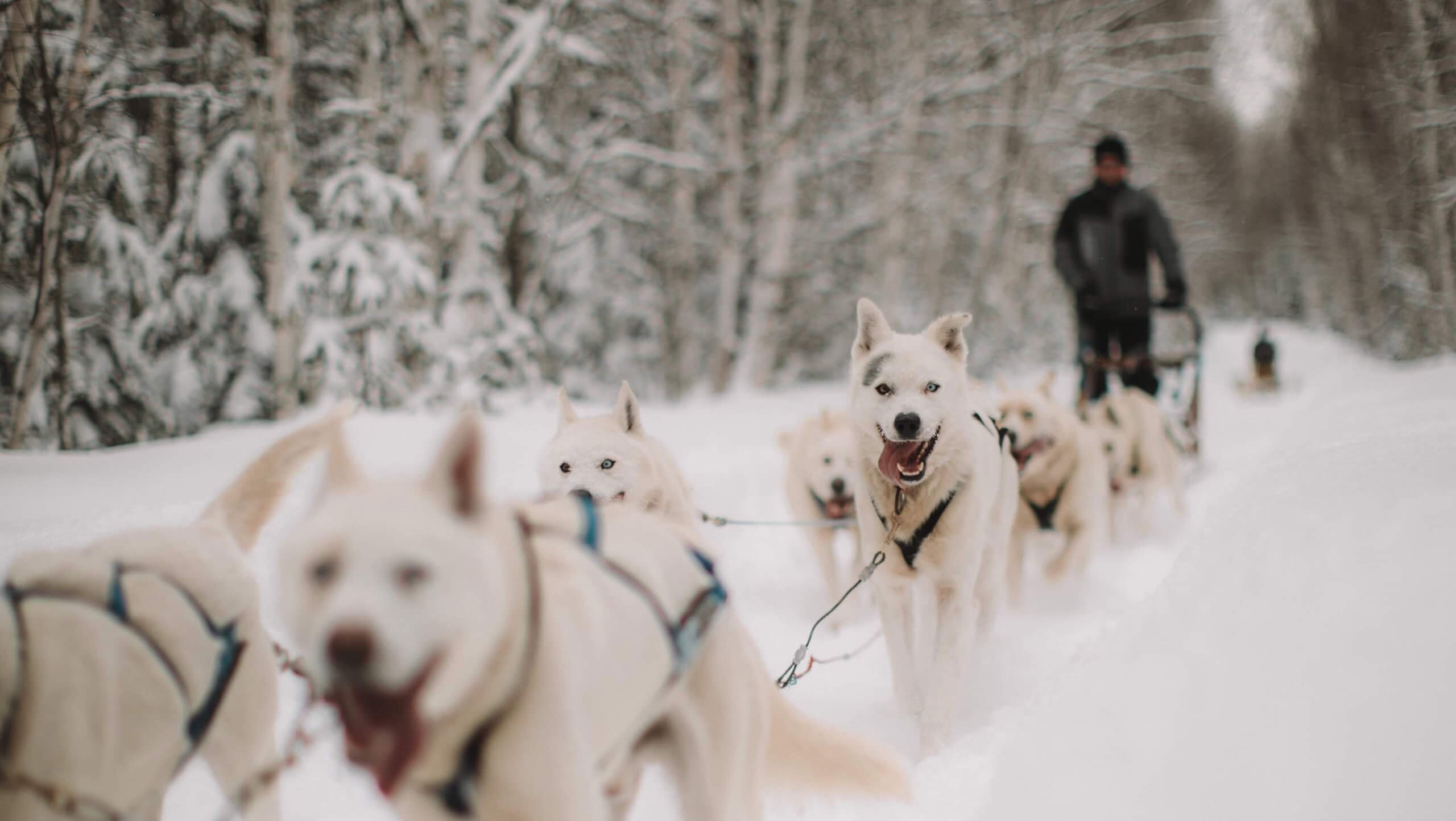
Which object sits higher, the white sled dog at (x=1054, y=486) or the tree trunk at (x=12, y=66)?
the tree trunk at (x=12, y=66)

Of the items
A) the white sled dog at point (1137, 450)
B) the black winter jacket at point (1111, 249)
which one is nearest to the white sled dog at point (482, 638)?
the white sled dog at point (1137, 450)

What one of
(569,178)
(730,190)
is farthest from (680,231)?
(569,178)

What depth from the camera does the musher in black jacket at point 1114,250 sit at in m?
5.74

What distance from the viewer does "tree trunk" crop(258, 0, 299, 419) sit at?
21.8 ft

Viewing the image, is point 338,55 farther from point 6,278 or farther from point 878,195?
point 878,195

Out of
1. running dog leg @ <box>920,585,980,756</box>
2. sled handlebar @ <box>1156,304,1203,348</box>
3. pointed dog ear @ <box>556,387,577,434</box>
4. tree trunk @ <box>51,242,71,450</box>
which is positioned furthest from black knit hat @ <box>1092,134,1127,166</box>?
tree trunk @ <box>51,242,71,450</box>

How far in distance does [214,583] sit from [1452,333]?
15551mm

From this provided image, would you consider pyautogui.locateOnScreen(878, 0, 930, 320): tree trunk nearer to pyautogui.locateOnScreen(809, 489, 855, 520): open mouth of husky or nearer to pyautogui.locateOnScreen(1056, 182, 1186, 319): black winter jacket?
pyautogui.locateOnScreen(1056, 182, 1186, 319): black winter jacket

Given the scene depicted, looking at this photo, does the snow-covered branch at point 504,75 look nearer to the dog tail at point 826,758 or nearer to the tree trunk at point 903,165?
the tree trunk at point 903,165

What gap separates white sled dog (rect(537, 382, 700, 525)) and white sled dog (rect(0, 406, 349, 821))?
94 centimetres

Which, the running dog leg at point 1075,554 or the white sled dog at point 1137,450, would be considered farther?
the white sled dog at point 1137,450

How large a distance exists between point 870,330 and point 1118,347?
13.8ft

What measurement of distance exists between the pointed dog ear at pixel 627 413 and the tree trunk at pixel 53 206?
3.58 meters

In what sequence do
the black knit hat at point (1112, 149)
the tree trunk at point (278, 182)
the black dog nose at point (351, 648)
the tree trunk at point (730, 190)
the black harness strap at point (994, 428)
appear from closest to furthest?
the black dog nose at point (351, 648), the black harness strap at point (994, 428), the black knit hat at point (1112, 149), the tree trunk at point (278, 182), the tree trunk at point (730, 190)
